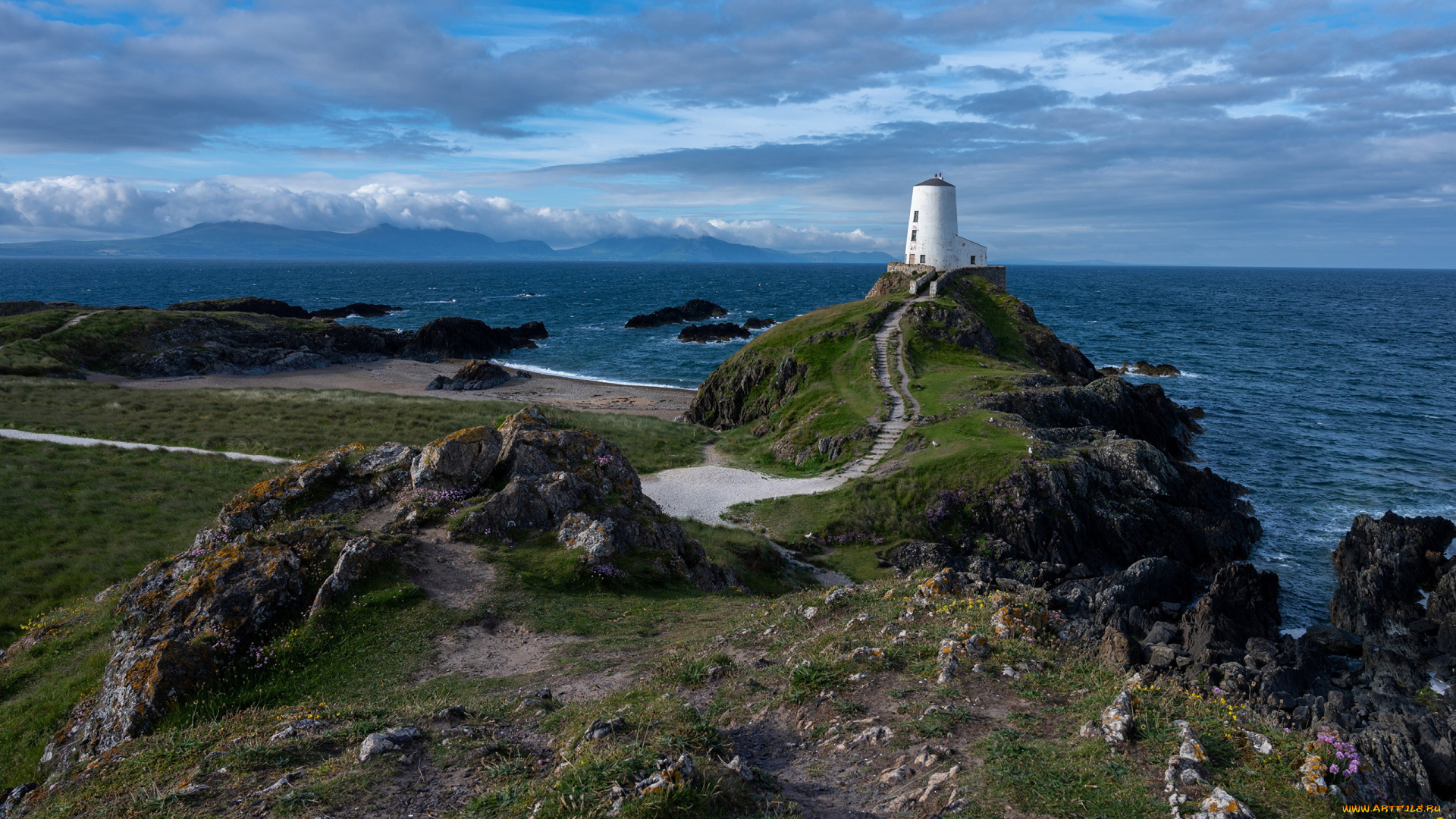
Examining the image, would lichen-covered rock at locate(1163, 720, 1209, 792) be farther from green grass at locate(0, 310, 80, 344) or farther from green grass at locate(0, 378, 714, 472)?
green grass at locate(0, 310, 80, 344)

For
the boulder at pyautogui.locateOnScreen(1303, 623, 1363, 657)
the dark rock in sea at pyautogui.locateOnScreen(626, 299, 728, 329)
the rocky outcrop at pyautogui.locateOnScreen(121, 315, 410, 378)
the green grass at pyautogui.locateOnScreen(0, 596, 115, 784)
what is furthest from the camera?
the dark rock in sea at pyautogui.locateOnScreen(626, 299, 728, 329)

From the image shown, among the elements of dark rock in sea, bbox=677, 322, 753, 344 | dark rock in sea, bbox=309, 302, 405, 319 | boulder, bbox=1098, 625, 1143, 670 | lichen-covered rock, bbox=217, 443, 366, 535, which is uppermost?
dark rock in sea, bbox=309, 302, 405, 319

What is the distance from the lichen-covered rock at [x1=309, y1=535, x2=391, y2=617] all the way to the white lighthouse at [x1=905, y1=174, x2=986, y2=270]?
66103 mm

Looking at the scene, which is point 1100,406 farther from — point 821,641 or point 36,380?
point 36,380

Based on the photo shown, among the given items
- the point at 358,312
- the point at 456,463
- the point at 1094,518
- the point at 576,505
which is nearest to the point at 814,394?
the point at 1094,518

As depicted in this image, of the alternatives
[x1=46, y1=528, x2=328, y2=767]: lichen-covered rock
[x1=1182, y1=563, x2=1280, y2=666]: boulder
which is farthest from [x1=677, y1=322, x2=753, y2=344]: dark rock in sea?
[x1=46, y1=528, x2=328, y2=767]: lichen-covered rock

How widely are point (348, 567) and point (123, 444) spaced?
25.9 metres

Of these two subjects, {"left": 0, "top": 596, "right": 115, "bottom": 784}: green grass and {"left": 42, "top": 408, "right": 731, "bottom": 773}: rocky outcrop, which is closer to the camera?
{"left": 0, "top": 596, "right": 115, "bottom": 784}: green grass

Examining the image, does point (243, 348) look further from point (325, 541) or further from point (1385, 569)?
point (1385, 569)

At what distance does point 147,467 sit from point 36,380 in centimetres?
3287

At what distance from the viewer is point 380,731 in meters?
9.70

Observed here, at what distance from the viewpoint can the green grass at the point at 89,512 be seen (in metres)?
19.7

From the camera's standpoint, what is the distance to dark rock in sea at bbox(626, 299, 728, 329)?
406ft

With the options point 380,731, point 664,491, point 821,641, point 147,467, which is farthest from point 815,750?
point 147,467
